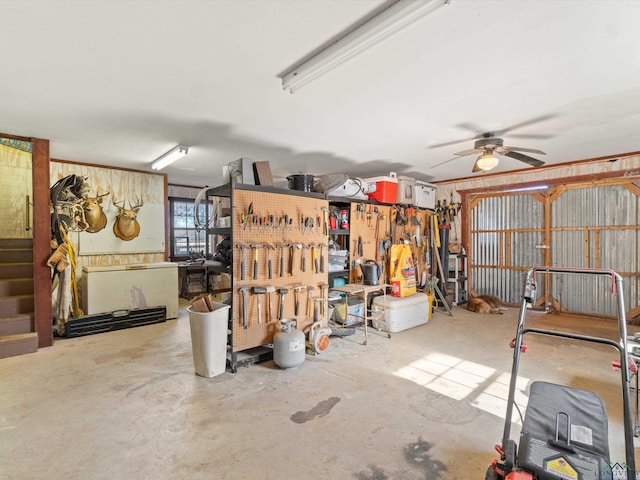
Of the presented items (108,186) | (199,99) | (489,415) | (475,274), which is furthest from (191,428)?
(475,274)

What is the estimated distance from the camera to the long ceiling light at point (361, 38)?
168cm

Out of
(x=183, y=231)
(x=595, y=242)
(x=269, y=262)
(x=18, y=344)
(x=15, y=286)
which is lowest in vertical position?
(x=18, y=344)

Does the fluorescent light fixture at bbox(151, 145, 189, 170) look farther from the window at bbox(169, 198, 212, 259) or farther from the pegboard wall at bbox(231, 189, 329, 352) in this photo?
the window at bbox(169, 198, 212, 259)

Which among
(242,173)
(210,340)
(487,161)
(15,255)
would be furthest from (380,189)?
(15,255)

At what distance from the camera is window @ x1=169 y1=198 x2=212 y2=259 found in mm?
7832

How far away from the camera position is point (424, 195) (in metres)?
6.26

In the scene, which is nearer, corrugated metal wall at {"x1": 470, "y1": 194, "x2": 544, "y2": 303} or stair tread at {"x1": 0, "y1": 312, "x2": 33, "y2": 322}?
stair tread at {"x1": 0, "y1": 312, "x2": 33, "y2": 322}

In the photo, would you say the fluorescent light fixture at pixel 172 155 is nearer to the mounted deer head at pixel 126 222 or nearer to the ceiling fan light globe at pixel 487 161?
the mounted deer head at pixel 126 222

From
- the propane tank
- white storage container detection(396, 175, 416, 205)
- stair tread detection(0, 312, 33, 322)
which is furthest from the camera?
white storage container detection(396, 175, 416, 205)

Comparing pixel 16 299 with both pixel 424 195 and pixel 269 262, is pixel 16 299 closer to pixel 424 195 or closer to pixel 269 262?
pixel 269 262

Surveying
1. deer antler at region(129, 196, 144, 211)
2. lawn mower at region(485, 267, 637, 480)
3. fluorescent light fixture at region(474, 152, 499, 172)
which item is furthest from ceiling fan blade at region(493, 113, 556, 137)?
deer antler at region(129, 196, 144, 211)

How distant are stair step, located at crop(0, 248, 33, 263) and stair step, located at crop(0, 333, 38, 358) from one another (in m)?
1.38

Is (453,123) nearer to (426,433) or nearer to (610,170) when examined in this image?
(426,433)

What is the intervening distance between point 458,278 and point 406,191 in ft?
7.73
